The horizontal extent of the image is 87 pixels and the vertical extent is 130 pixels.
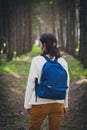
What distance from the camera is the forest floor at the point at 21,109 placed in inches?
370

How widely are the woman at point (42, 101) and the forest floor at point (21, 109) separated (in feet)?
11.1

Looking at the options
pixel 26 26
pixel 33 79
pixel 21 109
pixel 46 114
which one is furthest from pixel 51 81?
pixel 26 26

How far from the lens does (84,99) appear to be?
1145 cm

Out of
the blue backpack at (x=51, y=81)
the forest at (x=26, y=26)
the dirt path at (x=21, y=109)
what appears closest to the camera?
the blue backpack at (x=51, y=81)

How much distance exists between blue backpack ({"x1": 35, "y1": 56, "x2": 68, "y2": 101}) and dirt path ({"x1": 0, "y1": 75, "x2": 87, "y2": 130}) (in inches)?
138

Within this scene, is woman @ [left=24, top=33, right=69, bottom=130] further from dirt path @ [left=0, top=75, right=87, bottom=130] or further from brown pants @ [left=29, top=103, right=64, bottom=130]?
dirt path @ [left=0, top=75, right=87, bottom=130]

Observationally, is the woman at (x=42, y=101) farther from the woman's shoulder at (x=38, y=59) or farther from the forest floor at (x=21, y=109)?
the forest floor at (x=21, y=109)

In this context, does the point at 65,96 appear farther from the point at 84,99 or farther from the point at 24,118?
the point at 84,99

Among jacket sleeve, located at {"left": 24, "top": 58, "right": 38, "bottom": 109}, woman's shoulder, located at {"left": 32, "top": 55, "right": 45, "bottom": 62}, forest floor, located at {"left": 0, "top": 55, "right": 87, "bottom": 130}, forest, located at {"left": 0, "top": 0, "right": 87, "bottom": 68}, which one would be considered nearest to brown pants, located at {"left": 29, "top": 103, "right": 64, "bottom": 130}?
jacket sleeve, located at {"left": 24, "top": 58, "right": 38, "bottom": 109}

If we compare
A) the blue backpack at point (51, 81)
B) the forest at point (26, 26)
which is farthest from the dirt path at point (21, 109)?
the forest at point (26, 26)

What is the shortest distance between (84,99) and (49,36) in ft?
19.4

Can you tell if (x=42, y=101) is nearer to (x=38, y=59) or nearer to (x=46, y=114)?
(x=46, y=114)

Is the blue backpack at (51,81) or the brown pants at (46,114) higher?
the blue backpack at (51,81)

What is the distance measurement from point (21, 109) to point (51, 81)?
18.4ft
